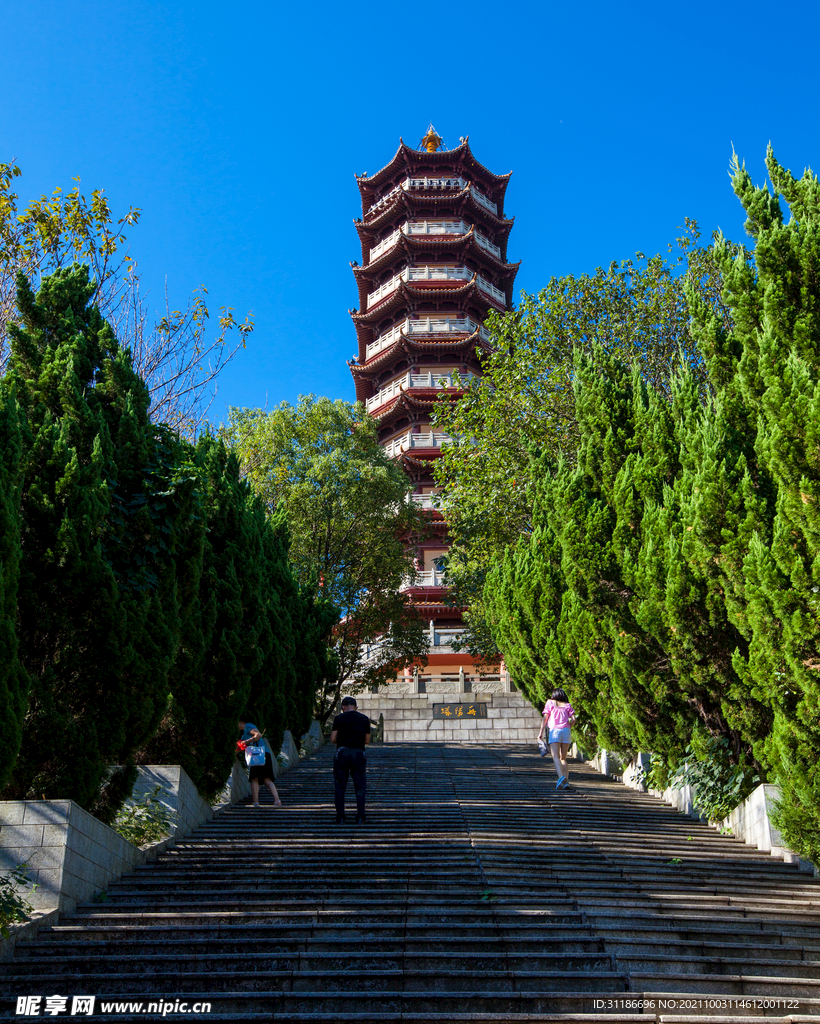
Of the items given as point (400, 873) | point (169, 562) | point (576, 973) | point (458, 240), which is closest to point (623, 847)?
point (400, 873)

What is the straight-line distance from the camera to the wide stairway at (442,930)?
12.8 feet

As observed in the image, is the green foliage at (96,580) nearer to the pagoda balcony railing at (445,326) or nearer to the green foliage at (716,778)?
the green foliage at (716,778)

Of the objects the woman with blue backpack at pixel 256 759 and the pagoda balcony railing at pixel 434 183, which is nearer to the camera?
the woman with blue backpack at pixel 256 759

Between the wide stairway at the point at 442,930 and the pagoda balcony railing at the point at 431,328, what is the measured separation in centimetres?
2548

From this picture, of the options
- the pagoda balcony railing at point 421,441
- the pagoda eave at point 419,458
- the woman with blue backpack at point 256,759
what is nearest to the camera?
the woman with blue backpack at point 256,759

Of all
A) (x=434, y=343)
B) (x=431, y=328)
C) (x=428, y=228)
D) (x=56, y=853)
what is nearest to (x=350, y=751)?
(x=56, y=853)

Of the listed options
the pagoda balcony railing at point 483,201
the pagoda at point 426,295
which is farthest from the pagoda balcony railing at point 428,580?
the pagoda balcony railing at point 483,201

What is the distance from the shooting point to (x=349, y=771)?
7.66 m

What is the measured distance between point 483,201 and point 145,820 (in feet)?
112

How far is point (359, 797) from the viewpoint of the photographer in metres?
7.55

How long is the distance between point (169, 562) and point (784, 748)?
16.8 feet

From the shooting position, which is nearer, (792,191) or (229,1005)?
(229,1005)

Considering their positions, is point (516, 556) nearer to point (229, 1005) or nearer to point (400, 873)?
point (400, 873)

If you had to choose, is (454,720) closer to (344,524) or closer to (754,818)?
(344,524)
